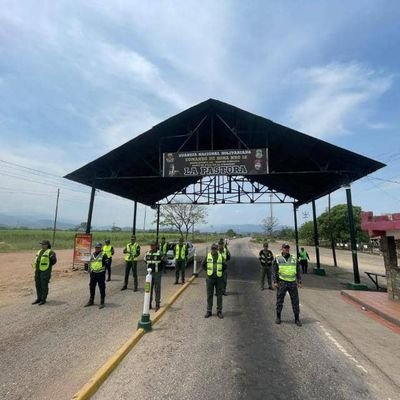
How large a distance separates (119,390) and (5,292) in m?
9.65

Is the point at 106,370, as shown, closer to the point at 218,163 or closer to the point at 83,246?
the point at 218,163

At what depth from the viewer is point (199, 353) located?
5.79 meters

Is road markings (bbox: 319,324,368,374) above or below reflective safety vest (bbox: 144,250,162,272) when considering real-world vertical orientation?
A: below

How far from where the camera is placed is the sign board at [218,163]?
15.1m

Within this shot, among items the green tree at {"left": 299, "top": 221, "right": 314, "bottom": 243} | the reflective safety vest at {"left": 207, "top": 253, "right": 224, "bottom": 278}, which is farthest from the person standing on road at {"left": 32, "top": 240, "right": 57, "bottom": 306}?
the green tree at {"left": 299, "top": 221, "right": 314, "bottom": 243}

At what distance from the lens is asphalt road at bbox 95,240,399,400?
4.41 metres

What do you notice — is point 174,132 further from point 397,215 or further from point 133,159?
point 397,215

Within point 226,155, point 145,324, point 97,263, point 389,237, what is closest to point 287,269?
point 145,324


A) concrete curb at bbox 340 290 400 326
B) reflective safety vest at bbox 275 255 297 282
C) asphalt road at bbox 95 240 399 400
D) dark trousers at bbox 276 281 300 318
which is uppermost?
reflective safety vest at bbox 275 255 297 282

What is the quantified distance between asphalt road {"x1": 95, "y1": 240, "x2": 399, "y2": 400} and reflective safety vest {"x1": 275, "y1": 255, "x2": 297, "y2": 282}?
3.68ft

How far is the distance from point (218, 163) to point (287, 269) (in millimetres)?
8126

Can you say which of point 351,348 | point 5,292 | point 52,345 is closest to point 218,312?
point 351,348

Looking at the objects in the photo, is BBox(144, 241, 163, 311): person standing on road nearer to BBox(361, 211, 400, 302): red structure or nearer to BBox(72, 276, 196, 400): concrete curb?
BBox(72, 276, 196, 400): concrete curb

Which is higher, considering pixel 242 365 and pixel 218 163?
pixel 218 163
